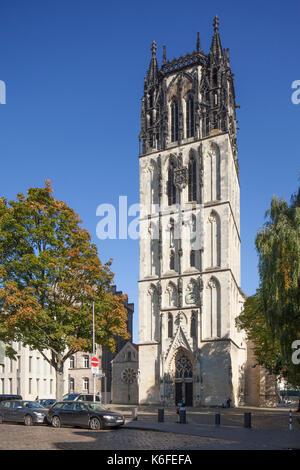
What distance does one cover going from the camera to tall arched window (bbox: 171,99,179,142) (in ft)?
193

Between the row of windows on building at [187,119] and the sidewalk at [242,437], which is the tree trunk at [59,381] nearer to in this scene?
the sidewalk at [242,437]

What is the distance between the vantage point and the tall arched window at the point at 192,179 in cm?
5584

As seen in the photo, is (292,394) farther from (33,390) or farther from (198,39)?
(198,39)

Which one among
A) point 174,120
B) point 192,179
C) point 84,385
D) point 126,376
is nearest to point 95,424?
point 192,179

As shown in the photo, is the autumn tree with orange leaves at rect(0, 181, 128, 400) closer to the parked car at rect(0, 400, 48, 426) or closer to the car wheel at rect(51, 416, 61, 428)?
the parked car at rect(0, 400, 48, 426)

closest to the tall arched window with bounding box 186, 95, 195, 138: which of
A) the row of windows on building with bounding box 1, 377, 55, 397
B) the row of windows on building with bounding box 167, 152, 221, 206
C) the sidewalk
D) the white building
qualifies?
the row of windows on building with bounding box 167, 152, 221, 206

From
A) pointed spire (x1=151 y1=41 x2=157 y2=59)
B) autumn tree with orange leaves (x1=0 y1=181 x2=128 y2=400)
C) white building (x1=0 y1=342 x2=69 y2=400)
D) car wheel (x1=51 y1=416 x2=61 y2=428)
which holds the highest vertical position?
pointed spire (x1=151 y1=41 x2=157 y2=59)

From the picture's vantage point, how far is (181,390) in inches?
2023

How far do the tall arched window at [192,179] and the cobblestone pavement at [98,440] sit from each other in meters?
35.5

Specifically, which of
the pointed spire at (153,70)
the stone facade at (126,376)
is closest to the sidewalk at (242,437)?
the stone facade at (126,376)

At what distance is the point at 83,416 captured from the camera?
77.5 ft

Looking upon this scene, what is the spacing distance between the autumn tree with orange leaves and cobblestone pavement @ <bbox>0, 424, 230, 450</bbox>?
355 inches
